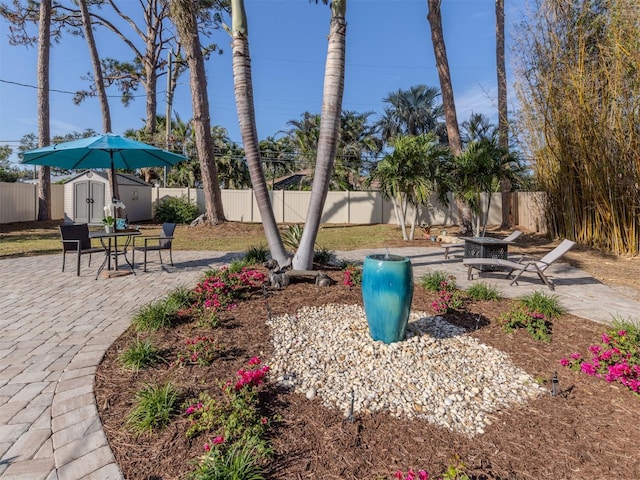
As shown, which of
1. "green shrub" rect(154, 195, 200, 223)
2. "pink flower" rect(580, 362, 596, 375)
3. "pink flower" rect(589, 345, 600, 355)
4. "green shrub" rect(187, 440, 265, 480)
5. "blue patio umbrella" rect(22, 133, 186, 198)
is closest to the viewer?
"green shrub" rect(187, 440, 265, 480)

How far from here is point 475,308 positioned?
4125mm

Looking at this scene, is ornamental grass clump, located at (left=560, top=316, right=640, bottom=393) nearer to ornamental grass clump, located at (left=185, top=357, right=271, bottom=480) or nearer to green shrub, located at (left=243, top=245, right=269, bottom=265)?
ornamental grass clump, located at (left=185, top=357, right=271, bottom=480)

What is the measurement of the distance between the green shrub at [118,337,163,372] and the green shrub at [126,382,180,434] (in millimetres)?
512

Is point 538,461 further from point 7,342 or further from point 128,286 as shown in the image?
point 128,286

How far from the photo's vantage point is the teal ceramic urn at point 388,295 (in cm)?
294

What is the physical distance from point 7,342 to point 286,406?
9.32 feet

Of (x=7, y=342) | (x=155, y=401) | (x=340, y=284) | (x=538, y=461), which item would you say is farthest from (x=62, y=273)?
(x=538, y=461)

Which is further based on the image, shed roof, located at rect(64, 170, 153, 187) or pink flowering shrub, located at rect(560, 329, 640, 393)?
shed roof, located at rect(64, 170, 153, 187)

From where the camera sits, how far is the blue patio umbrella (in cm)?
553

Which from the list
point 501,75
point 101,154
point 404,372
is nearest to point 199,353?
point 404,372

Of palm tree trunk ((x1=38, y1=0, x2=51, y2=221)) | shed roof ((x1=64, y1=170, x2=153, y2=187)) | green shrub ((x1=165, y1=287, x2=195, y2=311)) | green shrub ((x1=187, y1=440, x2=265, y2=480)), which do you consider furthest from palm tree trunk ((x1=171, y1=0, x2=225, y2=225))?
green shrub ((x1=187, y1=440, x2=265, y2=480))

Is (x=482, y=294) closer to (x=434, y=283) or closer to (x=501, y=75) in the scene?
(x=434, y=283)

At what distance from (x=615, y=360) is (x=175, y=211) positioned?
16529 mm

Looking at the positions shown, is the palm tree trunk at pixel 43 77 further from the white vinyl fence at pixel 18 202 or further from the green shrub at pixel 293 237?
the green shrub at pixel 293 237
